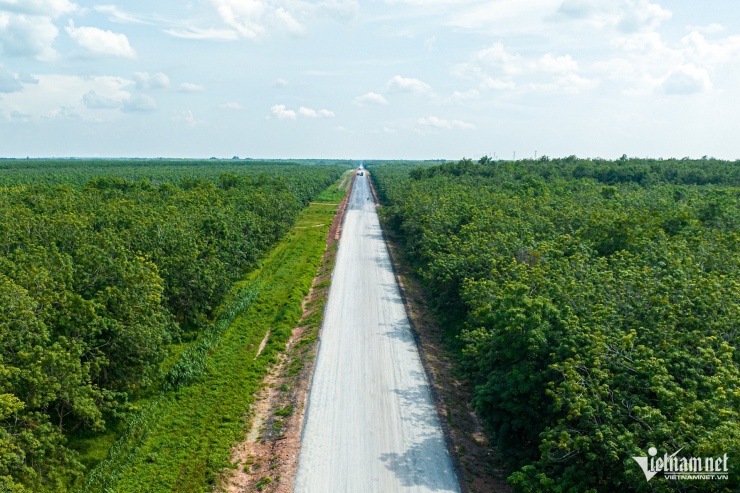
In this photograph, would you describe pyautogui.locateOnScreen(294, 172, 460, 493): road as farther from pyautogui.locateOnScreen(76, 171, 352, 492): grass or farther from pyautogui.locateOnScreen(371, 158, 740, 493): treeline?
pyautogui.locateOnScreen(371, 158, 740, 493): treeline

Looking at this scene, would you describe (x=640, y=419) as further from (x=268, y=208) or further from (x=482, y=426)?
(x=268, y=208)

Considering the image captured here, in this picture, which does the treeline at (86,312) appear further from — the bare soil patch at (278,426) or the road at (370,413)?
the road at (370,413)

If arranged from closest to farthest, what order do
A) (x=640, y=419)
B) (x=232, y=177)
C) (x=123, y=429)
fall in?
(x=640, y=419) < (x=123, y=429) < (x=232, y=177)

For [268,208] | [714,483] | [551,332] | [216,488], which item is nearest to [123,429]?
[216,488]

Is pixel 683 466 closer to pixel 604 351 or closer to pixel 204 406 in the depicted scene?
pixel 604 351

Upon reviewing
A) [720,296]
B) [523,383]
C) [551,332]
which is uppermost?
[720,296]

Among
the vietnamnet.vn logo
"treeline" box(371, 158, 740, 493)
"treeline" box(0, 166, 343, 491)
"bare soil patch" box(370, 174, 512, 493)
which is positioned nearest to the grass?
"treeline" box(0, 166, 343, 491)
